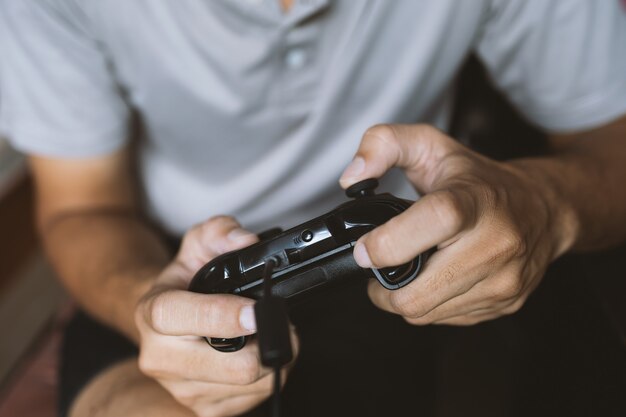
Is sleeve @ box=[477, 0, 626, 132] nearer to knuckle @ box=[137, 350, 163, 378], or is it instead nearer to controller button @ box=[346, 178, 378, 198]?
controller button @ box=[346, 178, 378, 198]

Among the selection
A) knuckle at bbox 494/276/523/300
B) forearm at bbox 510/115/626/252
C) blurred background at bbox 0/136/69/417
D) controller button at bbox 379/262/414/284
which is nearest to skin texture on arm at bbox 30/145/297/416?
controller button at bbox 379/262/414/284

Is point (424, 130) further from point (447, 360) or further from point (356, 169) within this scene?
point (447, 360)

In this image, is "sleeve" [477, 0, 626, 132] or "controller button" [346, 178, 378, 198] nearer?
"controller button" [346, 178, 378, 198]

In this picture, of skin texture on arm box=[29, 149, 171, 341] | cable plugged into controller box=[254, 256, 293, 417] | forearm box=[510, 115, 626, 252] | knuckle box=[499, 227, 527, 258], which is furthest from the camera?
skin texture on arm box=[29, 149, 171, 341]

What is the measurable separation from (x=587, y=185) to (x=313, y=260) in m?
0.37

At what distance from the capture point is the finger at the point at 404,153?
474mm

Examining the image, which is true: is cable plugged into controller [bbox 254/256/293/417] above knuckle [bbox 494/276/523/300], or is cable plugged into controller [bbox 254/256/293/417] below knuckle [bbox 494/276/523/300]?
above

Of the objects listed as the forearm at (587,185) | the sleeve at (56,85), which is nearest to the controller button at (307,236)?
the forearm at (587,185)

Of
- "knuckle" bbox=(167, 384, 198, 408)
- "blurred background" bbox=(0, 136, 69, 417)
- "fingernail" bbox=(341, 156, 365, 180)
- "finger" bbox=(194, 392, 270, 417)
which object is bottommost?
"blurred background" bbox=(0, 136, 69, 417)

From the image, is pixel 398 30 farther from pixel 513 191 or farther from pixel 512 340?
pixel 512 340

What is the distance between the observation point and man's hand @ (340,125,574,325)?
39cm

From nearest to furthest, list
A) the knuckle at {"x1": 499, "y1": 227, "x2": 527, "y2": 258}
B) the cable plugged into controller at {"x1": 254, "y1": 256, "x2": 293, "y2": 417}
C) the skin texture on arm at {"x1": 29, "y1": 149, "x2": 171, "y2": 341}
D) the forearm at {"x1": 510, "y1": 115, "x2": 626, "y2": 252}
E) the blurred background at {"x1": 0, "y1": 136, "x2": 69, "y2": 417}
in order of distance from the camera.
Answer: the cable plugged into controller at {"x1": 254, "y1": 256, "x2": 293, "y2": 417}
the knuckle at {"x1": 499, "y1": 227, "x2": 527, "y2": 258}
the forearm at {"x1": 510, "y1": 115, "x2": 626, "y2": 252}
the skin texture on arm at {"x1": 29, "y1": 149, "x2": 171, "y2": 341}
the blurred background at {"x1": 0, "y1": 136, "x2": 69, "y2": 417}

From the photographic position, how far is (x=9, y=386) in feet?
2.78

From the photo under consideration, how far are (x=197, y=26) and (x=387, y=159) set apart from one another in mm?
299
